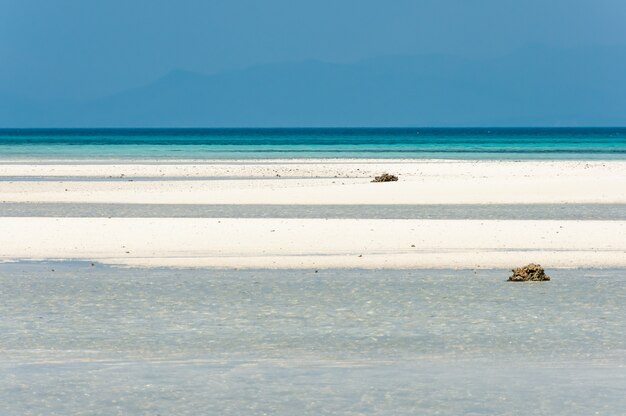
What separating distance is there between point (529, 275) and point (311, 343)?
228 inches

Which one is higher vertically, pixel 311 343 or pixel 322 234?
pixel 322 234

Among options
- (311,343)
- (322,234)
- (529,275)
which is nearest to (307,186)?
(322,234)

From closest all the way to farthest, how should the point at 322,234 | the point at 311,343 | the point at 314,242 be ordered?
the point at 311,343 < the point at 314,242 < the point at 322,234

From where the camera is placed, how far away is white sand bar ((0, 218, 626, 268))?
20328mm

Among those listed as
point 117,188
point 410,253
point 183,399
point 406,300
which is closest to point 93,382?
point 183,399

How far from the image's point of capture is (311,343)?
41.7ft

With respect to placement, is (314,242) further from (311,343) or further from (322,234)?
(311,343)

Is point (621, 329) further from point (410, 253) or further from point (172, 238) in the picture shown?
point (172, 238)

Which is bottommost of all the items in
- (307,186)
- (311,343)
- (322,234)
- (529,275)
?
(311,343)

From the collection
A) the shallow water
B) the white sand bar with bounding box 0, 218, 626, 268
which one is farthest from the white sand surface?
the shallow water

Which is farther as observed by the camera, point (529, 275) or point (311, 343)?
point (529, 275)

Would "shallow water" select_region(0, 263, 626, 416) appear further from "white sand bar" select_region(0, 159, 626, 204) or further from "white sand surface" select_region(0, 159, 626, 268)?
"white sand bar" select_region(0, 159, 626, 204)

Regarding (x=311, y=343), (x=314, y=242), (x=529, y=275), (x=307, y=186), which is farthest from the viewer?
(x=307, y=186)

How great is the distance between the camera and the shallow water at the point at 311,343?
33.2 feet
